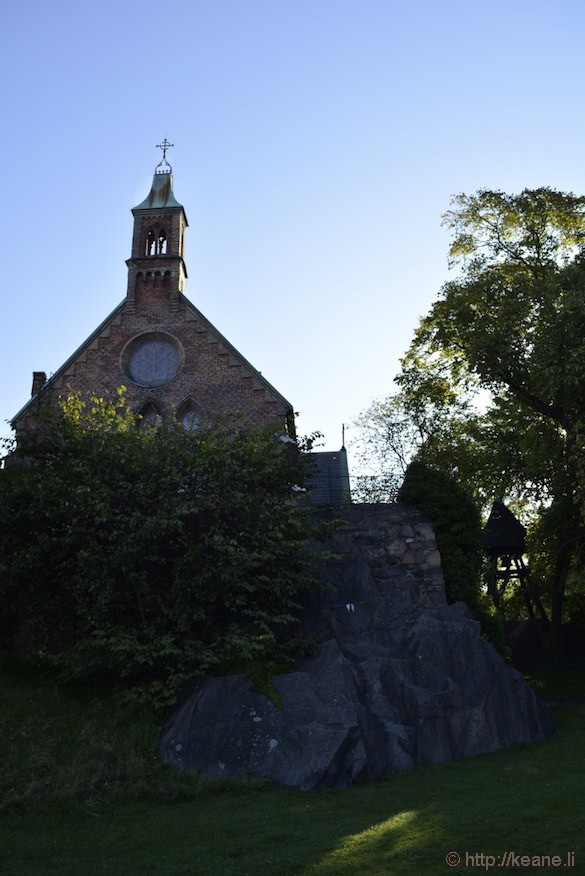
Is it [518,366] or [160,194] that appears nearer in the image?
[518,366]

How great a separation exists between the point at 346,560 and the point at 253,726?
7.06 m

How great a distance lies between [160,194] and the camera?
127ft

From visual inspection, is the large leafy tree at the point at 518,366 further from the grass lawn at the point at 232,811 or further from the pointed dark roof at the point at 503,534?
the grass lawn at the point at 232,811

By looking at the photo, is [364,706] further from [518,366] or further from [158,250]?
[158,250]

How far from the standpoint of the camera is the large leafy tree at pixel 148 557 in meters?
16.8

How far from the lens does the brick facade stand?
32.4 meters

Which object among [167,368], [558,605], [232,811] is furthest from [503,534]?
[232,811]

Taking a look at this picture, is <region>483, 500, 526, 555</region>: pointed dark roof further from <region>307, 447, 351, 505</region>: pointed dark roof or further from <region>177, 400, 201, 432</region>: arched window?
<region>177, 400, 201, 432</region>: arched window

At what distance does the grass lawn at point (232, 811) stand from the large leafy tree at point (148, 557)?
147cm

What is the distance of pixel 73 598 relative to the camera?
1802 centimetres

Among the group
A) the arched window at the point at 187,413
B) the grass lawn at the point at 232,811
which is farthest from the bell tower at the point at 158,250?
the grass lawn at the point at 232,811

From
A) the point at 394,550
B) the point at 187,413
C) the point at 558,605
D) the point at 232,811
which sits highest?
the point at 187,413

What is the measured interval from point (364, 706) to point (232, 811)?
4.08 metres

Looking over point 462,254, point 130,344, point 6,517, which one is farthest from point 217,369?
point 6,517
